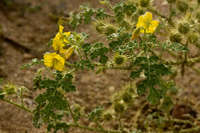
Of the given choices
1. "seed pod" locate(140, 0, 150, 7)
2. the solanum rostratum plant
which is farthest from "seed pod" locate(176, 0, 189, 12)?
"seed pod" locate(140, 0, 150, 7)

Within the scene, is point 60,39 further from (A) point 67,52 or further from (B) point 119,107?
(B) point 119,107

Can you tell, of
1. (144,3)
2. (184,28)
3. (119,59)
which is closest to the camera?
(119,59)

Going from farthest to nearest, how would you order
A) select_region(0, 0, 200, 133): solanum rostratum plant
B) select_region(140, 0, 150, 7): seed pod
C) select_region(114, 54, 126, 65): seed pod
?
select_region(140, 0, 150, 7): seed pod < select_region(114, 54, 126, 65): seed pod < select_region(0, 0, 200, 133): solanum rostratum plant

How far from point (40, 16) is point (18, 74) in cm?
97

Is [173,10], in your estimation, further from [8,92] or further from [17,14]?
[17,14]

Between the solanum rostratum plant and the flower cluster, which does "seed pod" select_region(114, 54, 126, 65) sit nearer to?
the solanum rostratum plant

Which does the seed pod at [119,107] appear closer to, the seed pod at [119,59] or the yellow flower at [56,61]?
the seed pod at [119,59]

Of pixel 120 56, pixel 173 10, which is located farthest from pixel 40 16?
pixel 120 56

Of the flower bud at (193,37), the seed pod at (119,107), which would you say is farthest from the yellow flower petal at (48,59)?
the flower bud at (193,37)

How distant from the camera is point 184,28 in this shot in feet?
4.62

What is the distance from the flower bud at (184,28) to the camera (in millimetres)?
1404

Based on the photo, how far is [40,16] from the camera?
3.12 meters

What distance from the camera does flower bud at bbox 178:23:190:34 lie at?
1404 millimetres

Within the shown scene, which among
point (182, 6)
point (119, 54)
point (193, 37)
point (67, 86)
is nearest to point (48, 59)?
point (67, 86)
